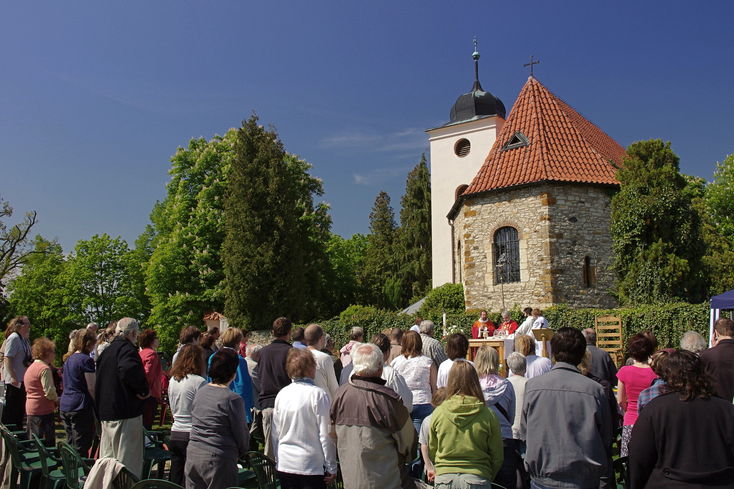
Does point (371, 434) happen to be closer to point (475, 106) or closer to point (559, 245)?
point (559, 245)

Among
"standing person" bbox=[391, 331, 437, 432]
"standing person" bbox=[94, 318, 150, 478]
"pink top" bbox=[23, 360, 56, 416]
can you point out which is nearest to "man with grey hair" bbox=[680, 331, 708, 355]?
"standing person" bbox=[391, 331, 437, 432]

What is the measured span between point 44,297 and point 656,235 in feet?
133

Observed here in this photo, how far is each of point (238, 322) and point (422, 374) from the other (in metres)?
24.1

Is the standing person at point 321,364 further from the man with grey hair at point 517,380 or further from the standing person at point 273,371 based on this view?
the man with grey hair at point 517,380

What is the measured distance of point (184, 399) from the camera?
18.5 ft

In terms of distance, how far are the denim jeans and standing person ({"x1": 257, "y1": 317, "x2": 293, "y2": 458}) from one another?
2.90m

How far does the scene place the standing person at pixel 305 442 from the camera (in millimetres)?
4543

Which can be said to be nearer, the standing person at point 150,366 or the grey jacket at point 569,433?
the grey jacket at point 569,433

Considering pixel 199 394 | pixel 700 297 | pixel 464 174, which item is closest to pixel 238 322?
pixel 464 174

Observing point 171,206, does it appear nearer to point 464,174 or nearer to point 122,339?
point 464,174

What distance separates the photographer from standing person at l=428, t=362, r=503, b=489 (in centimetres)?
418

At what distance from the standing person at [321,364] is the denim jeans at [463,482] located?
81.9 inches

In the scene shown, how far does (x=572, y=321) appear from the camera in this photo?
59.6 feet

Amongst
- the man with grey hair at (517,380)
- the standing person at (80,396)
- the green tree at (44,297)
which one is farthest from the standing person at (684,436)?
the green tree at (44,297)
